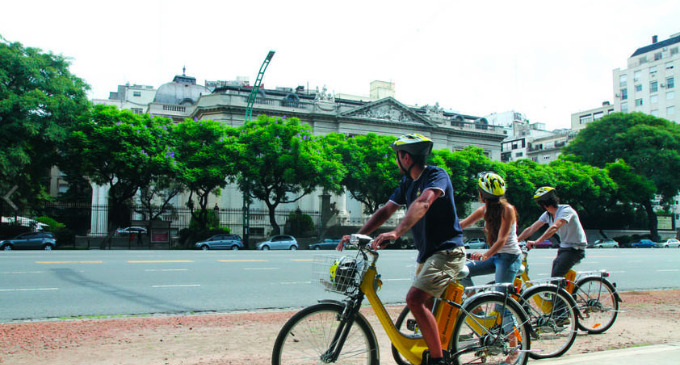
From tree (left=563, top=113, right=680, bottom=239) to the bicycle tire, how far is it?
5751 centimetres

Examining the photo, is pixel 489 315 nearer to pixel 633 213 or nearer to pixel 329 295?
pixel 329 295

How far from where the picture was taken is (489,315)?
4641 mm

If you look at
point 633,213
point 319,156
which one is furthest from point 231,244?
point 633,213

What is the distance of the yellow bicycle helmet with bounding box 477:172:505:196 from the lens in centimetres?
530

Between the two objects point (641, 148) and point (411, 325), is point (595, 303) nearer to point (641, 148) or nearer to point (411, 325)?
point (411, 325)

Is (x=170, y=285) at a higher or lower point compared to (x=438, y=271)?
lower

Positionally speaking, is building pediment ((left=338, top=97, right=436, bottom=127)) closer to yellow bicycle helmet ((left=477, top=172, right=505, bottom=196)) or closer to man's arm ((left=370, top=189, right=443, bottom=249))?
yellow bicycle helmet ((left=477, top=172, right=505, bottom=196))

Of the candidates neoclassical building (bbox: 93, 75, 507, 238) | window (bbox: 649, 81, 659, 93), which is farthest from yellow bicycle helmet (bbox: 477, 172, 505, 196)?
window (bbox: 649, 81, 659, 93)

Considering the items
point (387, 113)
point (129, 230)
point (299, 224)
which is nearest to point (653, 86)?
point (387, 113)

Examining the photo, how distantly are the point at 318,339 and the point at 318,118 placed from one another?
53.2 meters

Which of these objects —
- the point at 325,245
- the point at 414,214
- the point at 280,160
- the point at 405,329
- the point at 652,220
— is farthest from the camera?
the point at 652,220

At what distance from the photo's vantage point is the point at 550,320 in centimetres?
555

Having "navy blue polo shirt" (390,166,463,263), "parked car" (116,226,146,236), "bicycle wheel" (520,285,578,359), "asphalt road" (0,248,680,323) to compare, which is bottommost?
"asphalt road" (0,248,680,323)

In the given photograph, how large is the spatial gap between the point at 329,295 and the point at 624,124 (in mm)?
57087
